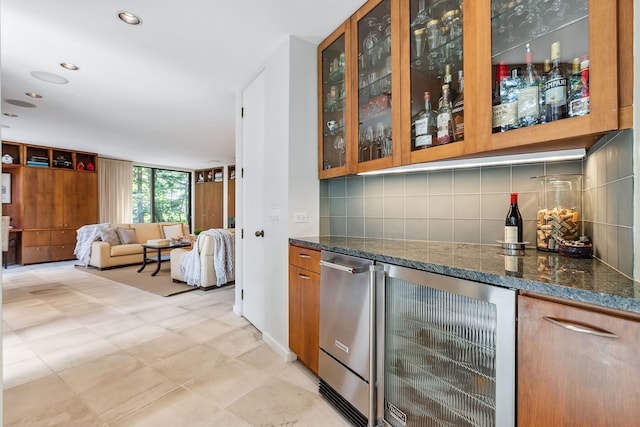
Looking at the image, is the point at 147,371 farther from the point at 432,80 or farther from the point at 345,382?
the point at 432,80

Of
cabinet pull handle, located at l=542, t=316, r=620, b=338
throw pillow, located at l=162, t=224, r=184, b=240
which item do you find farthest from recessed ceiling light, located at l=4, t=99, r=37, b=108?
cabinet pull handle, located at l=542, t=316, r=620, b=338

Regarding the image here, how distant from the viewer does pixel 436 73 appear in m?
1.57

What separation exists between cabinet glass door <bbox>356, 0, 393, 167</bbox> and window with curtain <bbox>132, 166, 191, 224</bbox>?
8521 millimetres

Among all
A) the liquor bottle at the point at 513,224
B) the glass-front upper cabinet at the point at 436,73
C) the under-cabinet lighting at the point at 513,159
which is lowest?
the liquor bottle at the point at 513,224

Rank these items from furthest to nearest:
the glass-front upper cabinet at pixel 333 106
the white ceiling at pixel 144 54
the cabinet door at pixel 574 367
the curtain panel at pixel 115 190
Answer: the curtain panel at pixel 115 190
the glass-front upper cabinet at pixel 333 106
the white ceiling at pixel 144 54
the cabinet door at pixel 574 367

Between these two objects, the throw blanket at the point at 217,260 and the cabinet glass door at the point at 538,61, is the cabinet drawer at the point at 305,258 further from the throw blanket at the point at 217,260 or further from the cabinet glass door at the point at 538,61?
the throw blanket at the point at 217,260

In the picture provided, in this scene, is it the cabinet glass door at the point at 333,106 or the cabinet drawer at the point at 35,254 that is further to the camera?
the cabinet drawer at the point at 35,254

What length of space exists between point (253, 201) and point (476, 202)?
6.23 ft

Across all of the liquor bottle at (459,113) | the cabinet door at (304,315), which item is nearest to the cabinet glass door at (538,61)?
the liquor bottle at (459,113)

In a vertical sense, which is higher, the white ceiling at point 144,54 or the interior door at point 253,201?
the white ceiling at point 144,54

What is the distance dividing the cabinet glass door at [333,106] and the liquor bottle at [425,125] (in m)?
0.62

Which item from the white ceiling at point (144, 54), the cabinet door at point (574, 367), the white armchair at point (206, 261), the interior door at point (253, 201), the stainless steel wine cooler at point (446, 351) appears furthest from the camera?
the white armchair at point (206, 261)

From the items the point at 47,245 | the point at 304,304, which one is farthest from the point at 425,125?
the point at 47,245

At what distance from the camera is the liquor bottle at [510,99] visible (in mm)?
1231
